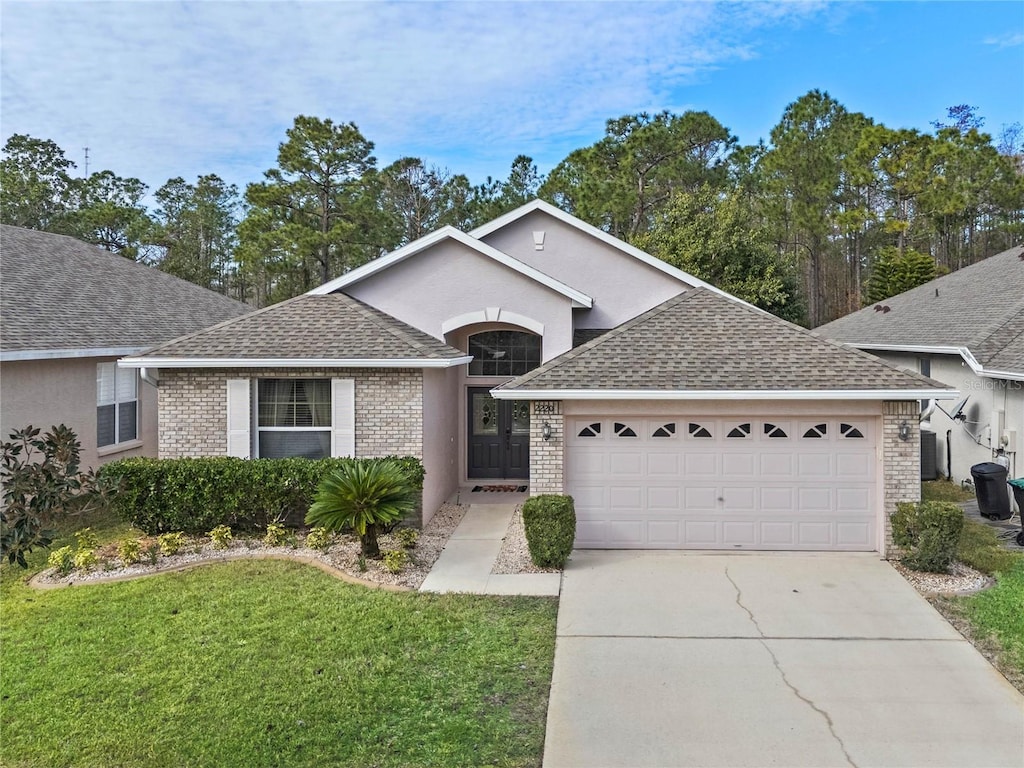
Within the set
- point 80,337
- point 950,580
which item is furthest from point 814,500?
point 80,337

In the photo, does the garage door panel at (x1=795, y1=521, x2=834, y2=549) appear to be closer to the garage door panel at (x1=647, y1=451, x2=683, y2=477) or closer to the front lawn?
the garage door panel at (x1=647, y1=451, x2=683, y2=477)

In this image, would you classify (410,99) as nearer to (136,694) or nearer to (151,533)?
(151,533)

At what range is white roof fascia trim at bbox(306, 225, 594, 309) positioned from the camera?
525 inches

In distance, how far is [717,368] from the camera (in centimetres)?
1023

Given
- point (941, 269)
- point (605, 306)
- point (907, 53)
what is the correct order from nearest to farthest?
point (907, 53) < point (605, 306) < point (941, 269)

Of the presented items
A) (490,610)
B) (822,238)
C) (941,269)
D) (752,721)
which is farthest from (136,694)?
(822,238)

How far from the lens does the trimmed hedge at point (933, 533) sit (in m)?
8.70

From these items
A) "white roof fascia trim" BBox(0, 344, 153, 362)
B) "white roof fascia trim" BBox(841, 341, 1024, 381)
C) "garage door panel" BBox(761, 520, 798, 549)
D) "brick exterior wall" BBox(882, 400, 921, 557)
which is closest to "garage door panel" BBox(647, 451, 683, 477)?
"garage door panel" BBox(761, 520, 798, 549)

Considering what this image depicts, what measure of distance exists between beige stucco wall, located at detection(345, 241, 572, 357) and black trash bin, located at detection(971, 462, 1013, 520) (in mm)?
7770

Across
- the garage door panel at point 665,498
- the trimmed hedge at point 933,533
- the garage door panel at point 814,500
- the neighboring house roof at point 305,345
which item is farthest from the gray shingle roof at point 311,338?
the trimmed hedge at point 933,533

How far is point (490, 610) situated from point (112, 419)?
10.4 metres

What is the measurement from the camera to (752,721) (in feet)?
17.7

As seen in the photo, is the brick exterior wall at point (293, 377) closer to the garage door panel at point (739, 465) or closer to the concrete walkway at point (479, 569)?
the concrete walkway at point (479, 569)

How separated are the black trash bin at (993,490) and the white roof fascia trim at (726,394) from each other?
3.32 metres
